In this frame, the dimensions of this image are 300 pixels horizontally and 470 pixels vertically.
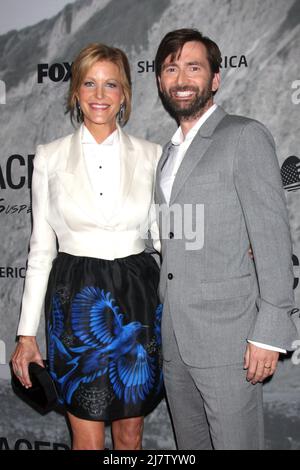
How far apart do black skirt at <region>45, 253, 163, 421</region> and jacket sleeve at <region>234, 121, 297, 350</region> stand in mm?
527

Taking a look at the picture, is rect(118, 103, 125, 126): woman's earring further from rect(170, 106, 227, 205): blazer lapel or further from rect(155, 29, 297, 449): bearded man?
rect(170, 106, 227, 205): blazer lapel

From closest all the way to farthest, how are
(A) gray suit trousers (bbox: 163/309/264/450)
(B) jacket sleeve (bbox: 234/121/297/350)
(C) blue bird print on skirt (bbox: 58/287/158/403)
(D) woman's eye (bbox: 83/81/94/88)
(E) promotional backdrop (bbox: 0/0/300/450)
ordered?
(B) jacket sleeve (bbox: 234/121/297/350) → (A) gray suit trousers (bbox: 163/309/264/450) → (C) blue bird print on skirt (bbox: 58/287/158/403) → (D) woman's eye (bbox: 83/81/94/88) → (E) promotional backdrop (bbox: 0/0/300/450)

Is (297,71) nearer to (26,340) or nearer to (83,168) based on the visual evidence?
(83,168)

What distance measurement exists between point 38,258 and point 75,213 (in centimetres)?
26

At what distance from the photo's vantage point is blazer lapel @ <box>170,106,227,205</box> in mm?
1892

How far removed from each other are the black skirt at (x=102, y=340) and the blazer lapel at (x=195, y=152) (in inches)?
16.7

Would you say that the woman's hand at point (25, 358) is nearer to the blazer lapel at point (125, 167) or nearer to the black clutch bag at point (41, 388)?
the black clutch bag at point (41, 388)

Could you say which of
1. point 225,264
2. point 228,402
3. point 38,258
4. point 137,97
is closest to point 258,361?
point 228,402

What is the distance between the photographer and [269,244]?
1.73 meters

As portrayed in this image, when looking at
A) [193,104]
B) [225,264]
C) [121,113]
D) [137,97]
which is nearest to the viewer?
[225,264]

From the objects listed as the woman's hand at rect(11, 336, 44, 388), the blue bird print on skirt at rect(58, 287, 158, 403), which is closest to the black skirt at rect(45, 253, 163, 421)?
the blue bird print on skirt at rect(58, 287, 158, 403)

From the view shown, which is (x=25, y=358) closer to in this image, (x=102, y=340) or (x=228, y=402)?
(x=102, y=340)

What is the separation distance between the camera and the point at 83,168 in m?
2.12

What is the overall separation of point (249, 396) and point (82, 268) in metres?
0.80
